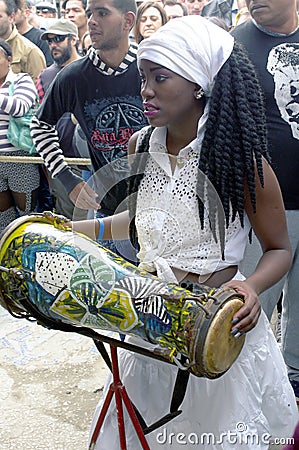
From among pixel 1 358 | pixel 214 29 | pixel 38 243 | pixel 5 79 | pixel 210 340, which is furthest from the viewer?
pixel 5 79

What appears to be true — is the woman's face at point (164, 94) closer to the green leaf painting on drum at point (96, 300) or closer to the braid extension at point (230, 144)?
the braid extension at point (230, 144)

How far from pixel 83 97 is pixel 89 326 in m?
1.65

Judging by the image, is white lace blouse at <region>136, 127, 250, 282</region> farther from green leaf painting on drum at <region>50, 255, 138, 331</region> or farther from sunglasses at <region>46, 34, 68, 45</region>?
sunglasses at <region>46, 34, 68, 45</region>

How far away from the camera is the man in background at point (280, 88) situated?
273cm

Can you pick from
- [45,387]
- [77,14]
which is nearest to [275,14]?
[45,387]

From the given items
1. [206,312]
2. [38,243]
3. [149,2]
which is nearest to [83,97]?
[38,243]

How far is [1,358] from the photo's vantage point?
134 inches

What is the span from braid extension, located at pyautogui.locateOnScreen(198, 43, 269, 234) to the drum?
29 cm

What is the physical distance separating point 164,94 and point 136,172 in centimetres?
29

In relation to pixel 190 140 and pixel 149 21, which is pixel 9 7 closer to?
pixel 149 21

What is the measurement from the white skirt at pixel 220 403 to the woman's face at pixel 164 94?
0.66 m

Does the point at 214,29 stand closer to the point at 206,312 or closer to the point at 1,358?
the point at 206,312

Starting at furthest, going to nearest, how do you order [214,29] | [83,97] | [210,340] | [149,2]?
[149,2] < [83,97] < [214,29] < [210,340]

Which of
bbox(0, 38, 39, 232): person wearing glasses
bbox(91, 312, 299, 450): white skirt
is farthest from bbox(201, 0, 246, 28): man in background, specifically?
bbox(91, 312, 299, 450): white skirt
